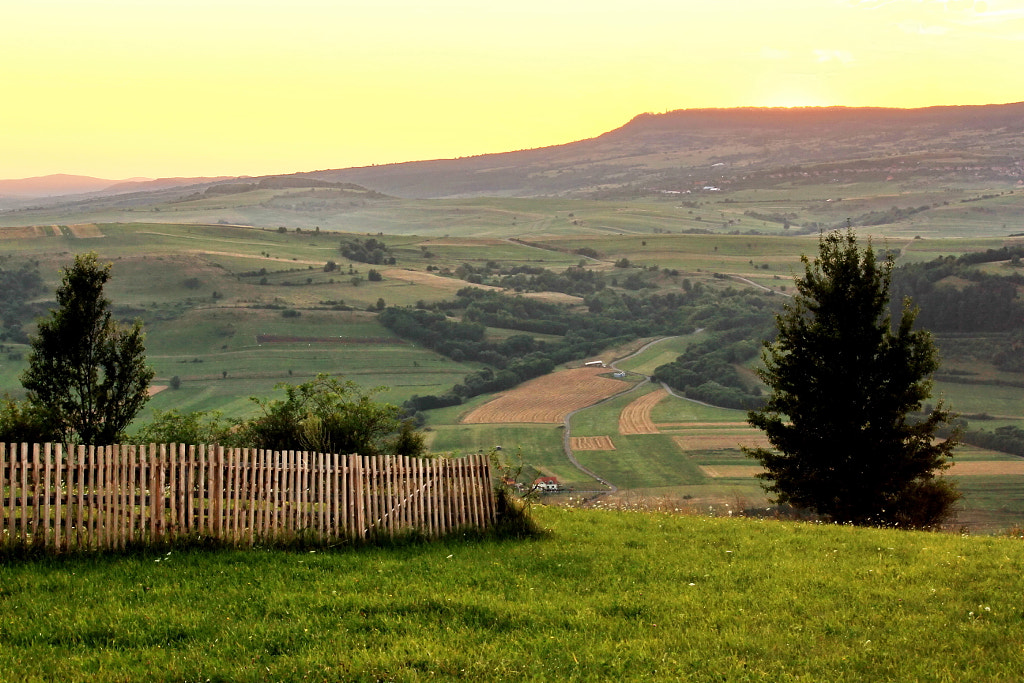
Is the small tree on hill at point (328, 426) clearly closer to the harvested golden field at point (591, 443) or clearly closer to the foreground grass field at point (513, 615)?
Answer: the foreground grass field at point (513, 615)

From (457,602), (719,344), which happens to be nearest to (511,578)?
(457,602)

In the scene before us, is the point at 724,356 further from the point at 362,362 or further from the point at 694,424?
the point at 362,362

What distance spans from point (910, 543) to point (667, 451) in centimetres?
8062

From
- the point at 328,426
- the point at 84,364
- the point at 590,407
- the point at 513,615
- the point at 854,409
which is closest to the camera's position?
the point at 513,615

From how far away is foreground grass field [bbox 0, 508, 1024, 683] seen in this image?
825 centimetres

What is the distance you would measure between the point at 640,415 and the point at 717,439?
14291 mm

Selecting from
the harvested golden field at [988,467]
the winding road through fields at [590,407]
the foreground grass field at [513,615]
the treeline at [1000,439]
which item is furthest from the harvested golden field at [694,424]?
the foreground grass field at [513,615]

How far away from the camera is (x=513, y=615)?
9.56 m

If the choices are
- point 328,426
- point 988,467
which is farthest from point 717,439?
point 328,426

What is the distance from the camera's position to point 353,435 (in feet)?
68.3

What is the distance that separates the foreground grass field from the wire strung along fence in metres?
0.45

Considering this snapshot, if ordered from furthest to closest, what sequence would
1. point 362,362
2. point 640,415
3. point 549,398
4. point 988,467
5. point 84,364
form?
point 362,362, point 549,398, point 640,415, point 988,467, point 84,364

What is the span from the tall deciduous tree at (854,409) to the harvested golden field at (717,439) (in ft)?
233

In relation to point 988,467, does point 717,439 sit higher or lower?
lower
